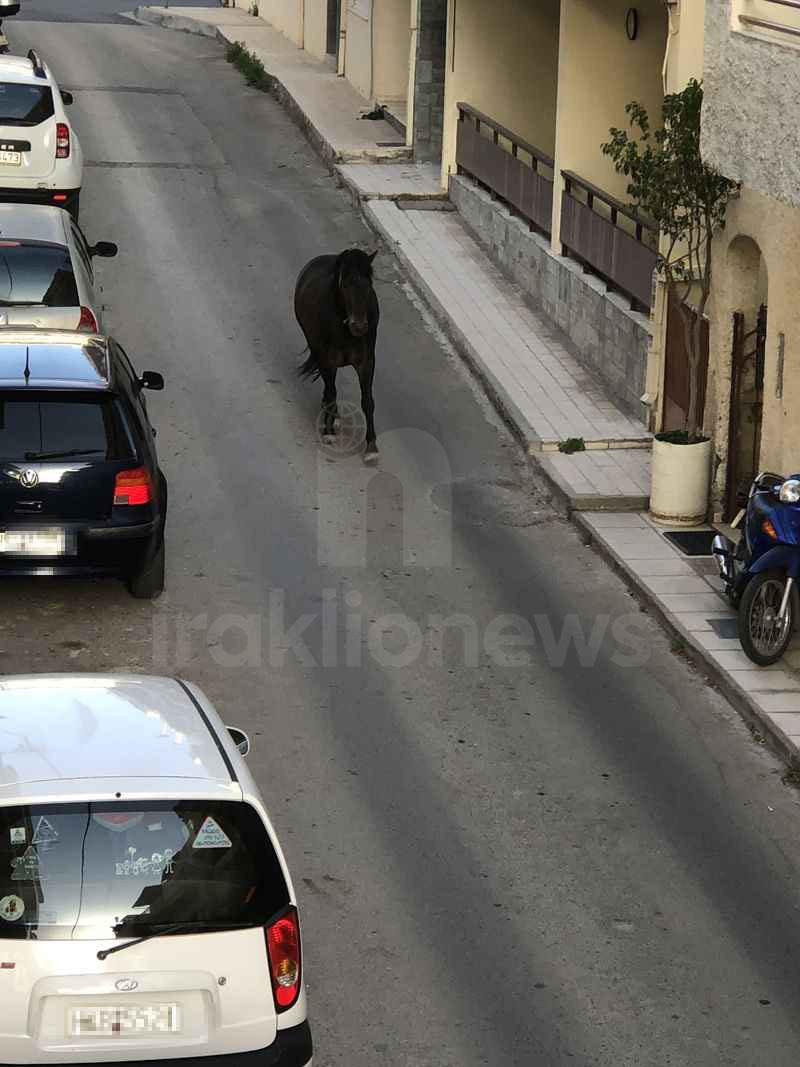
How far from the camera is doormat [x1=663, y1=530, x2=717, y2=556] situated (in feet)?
51.3

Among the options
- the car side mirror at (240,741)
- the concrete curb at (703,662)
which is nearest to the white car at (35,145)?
the concrete curb at (703,662)

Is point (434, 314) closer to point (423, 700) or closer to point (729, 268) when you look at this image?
point (729, 268)

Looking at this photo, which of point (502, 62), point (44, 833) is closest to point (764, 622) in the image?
point (44, 833)

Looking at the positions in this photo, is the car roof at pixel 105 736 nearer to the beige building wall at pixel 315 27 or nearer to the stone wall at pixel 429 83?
the stone wall at pixel 429 83

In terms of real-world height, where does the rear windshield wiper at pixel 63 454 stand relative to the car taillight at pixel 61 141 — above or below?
below

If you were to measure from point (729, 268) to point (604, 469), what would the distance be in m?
2.22

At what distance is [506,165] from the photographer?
2445 cm

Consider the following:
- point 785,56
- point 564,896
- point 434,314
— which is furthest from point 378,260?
point 564,896

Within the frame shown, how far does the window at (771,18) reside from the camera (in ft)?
44.8

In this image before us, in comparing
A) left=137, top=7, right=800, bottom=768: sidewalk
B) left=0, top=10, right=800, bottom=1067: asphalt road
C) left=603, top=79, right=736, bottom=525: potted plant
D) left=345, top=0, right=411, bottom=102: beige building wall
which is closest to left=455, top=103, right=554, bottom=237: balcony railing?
left=137, top=7, right=800, bottom=768: sidewalk

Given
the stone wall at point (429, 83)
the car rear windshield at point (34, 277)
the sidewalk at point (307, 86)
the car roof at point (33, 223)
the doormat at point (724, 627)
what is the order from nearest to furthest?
the doormat at point (724, 627)
the car rear windshield at point (34, 277)
the car roof at point (33, 223)
the stone wall at point (429, 83)
the sidewalk at point (307, 86)

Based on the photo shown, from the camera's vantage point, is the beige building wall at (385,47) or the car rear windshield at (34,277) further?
the beige building wall at (385,47)

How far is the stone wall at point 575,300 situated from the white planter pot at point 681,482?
2.37m

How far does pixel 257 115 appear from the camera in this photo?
32406 millimetres
